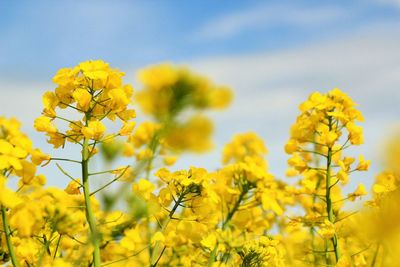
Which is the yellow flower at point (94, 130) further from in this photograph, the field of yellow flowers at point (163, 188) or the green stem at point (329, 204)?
the green stem at point (329, 204)

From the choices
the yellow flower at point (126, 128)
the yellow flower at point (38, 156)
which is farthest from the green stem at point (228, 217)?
the yellow flower at point (38, 156)

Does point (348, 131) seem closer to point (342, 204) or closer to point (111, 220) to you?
point (342, 204)

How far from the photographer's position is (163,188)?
2656 millimetres

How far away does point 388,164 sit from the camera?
0.97 meters

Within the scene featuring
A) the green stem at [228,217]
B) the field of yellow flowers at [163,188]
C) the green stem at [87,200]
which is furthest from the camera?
the green stem at [228,217]

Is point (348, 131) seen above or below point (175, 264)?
above

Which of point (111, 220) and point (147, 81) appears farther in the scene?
point (111, 220)

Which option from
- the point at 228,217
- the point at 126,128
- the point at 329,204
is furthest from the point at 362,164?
the point at 126,128

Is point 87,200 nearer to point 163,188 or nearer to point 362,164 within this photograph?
point 163,188

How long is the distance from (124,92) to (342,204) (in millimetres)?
2318

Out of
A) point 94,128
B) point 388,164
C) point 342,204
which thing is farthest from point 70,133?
point 342,204

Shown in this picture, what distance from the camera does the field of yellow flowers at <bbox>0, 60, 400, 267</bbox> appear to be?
1.18 meters


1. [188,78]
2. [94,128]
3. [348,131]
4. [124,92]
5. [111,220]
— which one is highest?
[348,131]

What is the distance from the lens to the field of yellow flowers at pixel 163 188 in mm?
1185
